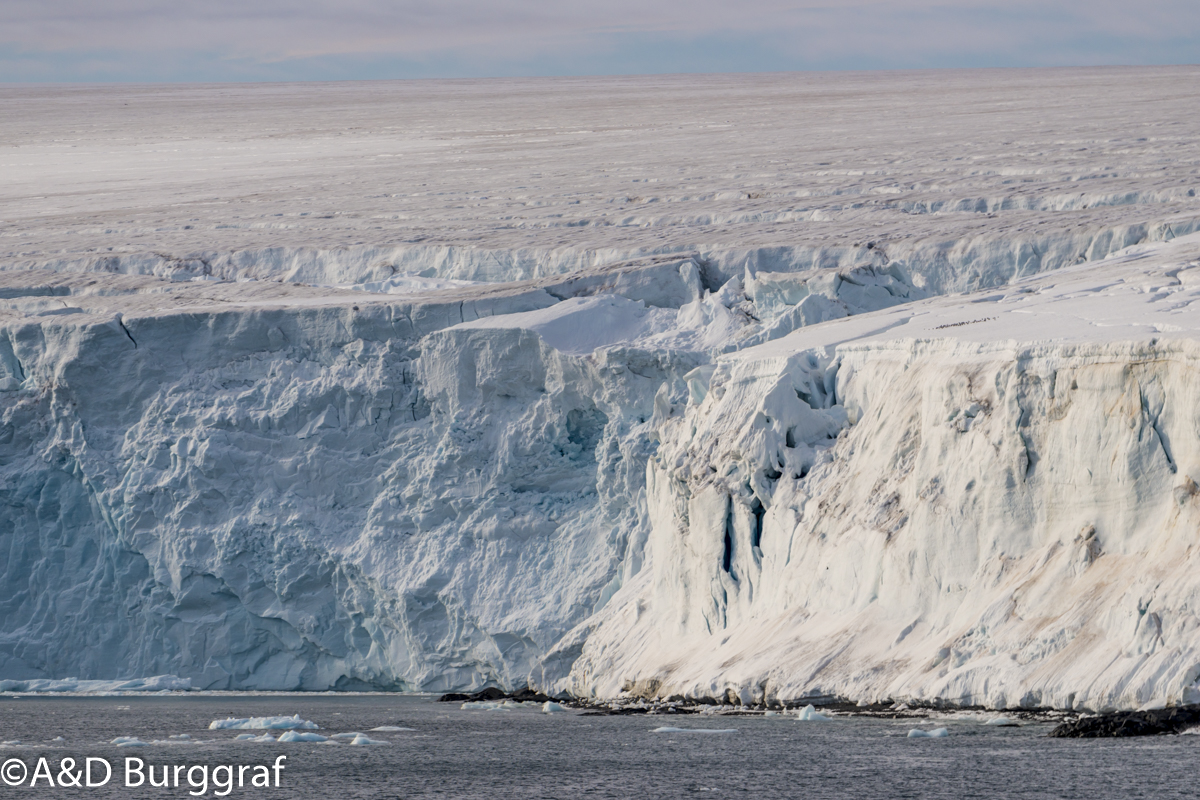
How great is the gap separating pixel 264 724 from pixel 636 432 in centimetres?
786

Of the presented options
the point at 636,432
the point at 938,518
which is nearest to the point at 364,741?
the point at 938,518

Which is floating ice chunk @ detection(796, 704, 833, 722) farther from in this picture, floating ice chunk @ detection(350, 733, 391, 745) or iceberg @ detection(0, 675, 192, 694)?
iceberg @ detection(0, 675, 192, 694)

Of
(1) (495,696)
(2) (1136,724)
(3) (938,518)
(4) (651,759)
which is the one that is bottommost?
(1) (495,696)

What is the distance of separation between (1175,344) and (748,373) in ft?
21.3

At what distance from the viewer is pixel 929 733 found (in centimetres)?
1527

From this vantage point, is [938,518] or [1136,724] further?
[938,518]

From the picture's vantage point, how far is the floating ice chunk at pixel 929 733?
1521cm

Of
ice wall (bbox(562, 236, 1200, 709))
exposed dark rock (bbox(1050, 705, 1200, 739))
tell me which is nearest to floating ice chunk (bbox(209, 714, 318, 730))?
ice wall (bbox(562, 236, 1200, 709))

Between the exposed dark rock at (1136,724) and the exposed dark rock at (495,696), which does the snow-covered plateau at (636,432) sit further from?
the exposed dark rock at (495,696)

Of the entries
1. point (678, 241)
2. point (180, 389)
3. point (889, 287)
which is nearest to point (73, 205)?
point (180, 389)

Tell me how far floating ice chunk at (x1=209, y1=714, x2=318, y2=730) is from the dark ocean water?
0.75ft

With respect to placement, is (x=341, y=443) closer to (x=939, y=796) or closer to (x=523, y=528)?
(x=523, y=528)

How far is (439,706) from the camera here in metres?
22.3

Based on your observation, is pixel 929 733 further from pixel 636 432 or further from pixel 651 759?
pixel 636 432
